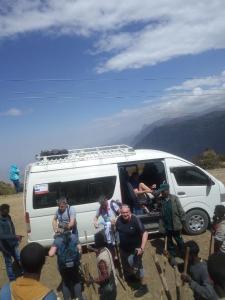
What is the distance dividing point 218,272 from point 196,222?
7010mm

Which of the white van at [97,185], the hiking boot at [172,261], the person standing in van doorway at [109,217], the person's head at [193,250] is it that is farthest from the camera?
the white van at [97,185]

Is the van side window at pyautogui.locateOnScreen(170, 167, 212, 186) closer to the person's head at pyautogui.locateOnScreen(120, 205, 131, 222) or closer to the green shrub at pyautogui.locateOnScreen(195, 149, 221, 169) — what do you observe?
the person's head at pyautogui.locateOnScreen(120, 205, 131, 222)

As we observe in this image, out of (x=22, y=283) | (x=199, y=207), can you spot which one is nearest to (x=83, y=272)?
(x=199, y=207)

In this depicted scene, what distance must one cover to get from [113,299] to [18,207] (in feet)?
46.3

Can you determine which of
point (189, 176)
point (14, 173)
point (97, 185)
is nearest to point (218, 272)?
point (97, 185)

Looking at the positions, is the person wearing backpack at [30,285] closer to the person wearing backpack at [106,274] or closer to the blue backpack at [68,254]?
the person wearing backpack at [106,274]

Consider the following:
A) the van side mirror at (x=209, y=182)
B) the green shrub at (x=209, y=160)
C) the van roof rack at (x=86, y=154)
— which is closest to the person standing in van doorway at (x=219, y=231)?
the van side mirror at (x=209, y=182)

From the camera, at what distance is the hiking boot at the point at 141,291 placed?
870 centimetres

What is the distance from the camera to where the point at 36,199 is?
37.0 feet

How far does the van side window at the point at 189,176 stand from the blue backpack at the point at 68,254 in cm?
523

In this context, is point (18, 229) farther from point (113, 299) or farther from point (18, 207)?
point (113, 299)

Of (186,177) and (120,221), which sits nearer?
(120,221)

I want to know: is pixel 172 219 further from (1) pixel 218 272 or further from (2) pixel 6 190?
(2) pixel 6 190

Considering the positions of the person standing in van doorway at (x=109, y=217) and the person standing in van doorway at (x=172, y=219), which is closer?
the person standing in van doorway at (x=109, y=217)
